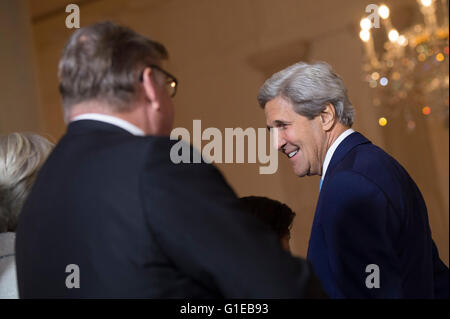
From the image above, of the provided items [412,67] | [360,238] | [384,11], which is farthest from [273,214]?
[412,67]

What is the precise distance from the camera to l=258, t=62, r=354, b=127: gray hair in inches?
96.3

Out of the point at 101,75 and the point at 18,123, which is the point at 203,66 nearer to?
the point at 18,123

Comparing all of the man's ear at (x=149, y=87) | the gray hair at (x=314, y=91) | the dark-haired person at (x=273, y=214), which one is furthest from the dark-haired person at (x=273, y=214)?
the man's ear at (x=149, y=87)

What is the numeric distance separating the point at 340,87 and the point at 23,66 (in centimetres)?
355

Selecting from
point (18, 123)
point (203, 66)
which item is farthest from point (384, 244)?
point (203, 66)

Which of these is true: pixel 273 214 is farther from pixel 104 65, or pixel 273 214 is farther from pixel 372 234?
pixel 104 65

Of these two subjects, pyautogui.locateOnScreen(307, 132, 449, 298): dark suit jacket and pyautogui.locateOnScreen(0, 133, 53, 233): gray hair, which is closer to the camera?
pyautogui.locateOnScreen(307, 132, 449, 298): dark suit jacket

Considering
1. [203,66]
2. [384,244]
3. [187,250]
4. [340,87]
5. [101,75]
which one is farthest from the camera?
[203,66]

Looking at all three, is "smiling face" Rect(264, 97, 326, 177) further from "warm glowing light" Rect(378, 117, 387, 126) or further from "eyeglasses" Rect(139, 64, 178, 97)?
"warm glowing light" Rect(378, 117, 387, 126)

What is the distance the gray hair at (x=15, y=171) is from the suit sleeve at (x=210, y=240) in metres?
1.13

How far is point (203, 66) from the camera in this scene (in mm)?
8781

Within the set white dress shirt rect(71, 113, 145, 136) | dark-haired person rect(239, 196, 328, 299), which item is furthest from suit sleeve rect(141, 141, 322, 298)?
dark-haired person rect(239, 196, 328, 299)

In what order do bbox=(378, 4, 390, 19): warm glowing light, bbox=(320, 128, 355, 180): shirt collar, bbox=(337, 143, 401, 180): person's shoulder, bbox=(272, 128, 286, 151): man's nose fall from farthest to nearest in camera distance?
1. bbox=(378, 4, 390, 19): warm glowing light
2. bbox=(272, 128, 286, 151): man's nose
3. bbox=(320, 128, 355, 180): shirt collar
4. bbox=(337, 143, 401, 180): person's shoulder

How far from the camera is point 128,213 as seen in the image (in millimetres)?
1302
